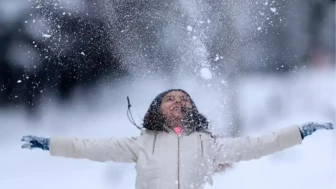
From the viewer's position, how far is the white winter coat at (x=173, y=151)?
2.36 metres

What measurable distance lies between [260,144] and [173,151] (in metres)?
0.46

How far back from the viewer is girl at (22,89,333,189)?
2365mm

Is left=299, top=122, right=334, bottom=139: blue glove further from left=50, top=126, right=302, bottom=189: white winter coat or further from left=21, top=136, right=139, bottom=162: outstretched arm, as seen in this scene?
left=21, top=136, right=139, bottom=162: outstretched arm

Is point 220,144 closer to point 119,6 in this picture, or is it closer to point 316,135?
point 316,135

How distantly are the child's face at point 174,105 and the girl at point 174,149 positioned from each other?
0.08 feet

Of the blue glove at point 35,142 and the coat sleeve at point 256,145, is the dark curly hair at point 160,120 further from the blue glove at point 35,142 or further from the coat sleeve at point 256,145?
the blue glove at point 35,142

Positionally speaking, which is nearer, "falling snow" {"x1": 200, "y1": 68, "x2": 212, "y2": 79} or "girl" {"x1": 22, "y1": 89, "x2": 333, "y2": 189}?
"girl" {"x1": 22, "y1": 89, "x2": 333, "y2": 189}

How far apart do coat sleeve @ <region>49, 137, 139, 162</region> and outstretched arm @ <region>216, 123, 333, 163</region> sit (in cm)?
46

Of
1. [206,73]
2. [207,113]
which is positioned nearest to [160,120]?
[207,113]

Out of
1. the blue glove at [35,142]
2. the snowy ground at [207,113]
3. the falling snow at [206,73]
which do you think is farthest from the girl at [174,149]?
the falling snow at [206,73]

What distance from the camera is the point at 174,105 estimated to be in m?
2.69

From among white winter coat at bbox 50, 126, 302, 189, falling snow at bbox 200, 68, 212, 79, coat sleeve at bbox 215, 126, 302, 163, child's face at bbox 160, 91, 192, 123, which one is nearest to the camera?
white winter coat at bbox 50, 126, 302, 189

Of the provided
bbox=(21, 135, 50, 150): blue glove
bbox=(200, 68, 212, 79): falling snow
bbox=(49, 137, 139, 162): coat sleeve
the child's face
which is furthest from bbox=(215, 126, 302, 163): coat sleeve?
bbox=(200, 68, 212, 79): falling snow

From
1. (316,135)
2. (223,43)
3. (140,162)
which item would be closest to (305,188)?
(316,135)
